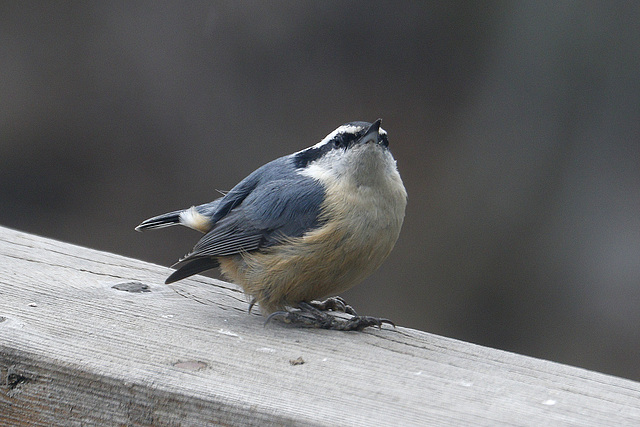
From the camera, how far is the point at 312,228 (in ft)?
8.04

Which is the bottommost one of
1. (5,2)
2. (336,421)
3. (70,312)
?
(70,312)

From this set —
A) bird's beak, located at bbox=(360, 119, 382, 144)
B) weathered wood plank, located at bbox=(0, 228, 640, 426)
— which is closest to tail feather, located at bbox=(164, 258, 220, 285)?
weathered wood plank, located at bbox=(0, 228, 640, 426)

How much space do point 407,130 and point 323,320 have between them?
350cm

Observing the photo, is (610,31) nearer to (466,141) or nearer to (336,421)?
(466,141)

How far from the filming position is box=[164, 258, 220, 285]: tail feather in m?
2.42

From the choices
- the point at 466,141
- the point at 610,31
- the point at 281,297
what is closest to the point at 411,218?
the point at 466,141

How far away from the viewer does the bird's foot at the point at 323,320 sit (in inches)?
88.3

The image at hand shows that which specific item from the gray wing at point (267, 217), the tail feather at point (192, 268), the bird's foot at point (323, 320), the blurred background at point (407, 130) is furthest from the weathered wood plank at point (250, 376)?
the blurred background at point (407, 130)

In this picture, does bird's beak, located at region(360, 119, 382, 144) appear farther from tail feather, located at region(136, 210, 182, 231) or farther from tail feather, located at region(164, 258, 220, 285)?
tail feather, located at region(136, 210, 182, 231)

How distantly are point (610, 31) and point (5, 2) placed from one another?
14.2ft

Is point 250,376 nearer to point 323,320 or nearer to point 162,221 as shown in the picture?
point 323,320

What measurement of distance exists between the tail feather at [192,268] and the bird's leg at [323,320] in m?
0.32

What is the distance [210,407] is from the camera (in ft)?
5.19

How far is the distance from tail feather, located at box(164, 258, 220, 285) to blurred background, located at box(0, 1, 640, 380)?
3074 mm
